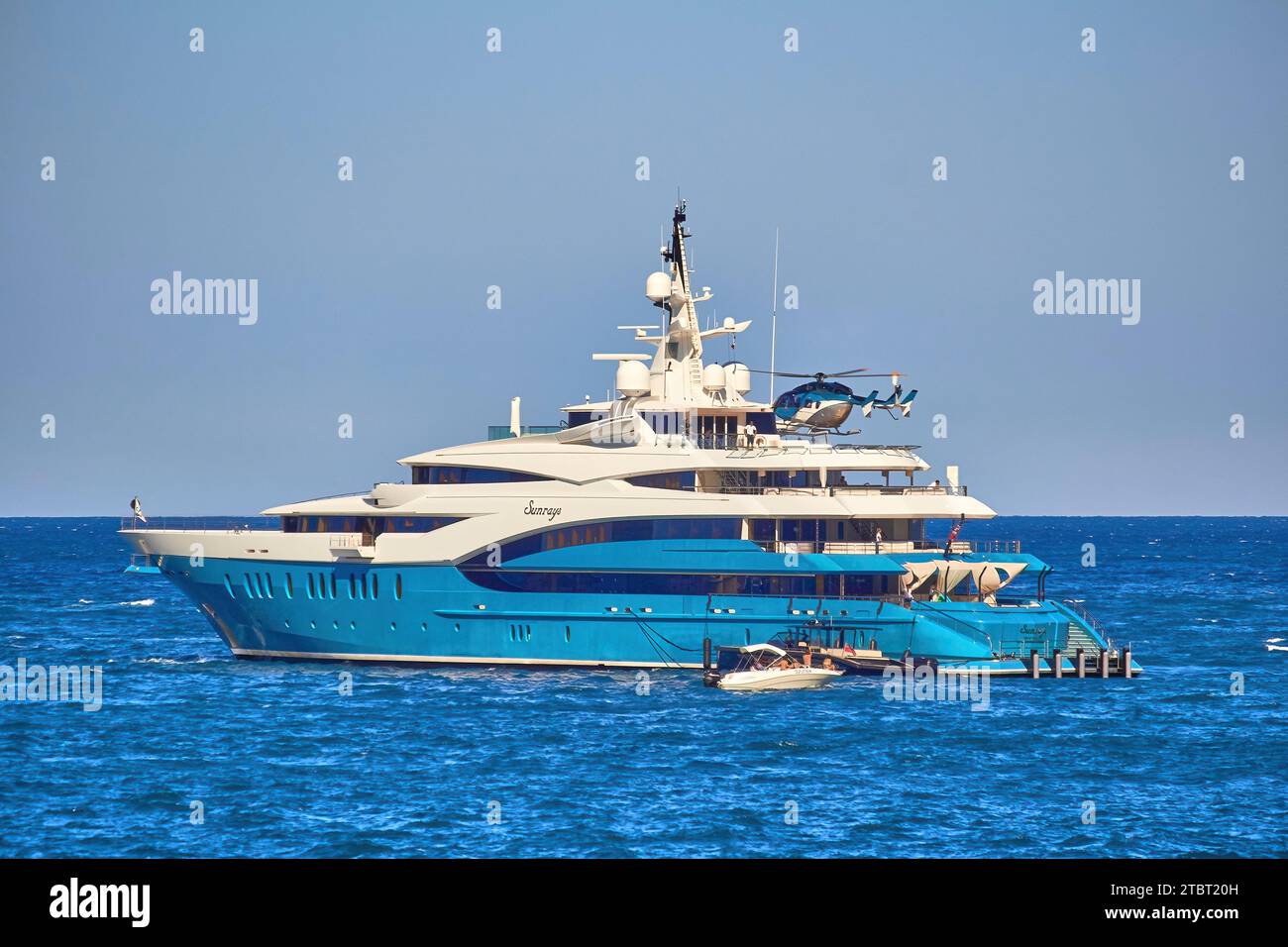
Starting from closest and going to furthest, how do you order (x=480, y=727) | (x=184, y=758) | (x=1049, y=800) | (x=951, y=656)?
(x=1049, y=800), (x=184, y=758), (x=480, y=727), (x=951, y=656)

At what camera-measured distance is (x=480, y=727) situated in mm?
38250

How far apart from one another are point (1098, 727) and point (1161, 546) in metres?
161

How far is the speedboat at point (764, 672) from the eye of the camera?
4372 centimetres

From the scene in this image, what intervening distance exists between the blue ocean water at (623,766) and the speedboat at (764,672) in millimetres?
934

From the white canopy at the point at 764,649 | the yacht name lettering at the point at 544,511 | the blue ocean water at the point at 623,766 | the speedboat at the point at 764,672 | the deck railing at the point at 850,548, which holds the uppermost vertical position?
the yacht name lettering at the point at 544,511

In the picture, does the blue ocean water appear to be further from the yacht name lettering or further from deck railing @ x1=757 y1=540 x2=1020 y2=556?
the yacht name lettering

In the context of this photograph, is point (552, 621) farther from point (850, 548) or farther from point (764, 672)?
point (850, 548)

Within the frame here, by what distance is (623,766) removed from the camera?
110 feet

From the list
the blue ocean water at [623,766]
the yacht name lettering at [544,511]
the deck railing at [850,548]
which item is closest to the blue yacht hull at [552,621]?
the blue ocean water at [623,766]

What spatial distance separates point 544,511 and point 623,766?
14.9 meters

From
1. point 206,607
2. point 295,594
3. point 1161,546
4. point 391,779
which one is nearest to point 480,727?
point 391,779

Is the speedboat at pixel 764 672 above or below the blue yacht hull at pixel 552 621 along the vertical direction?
below

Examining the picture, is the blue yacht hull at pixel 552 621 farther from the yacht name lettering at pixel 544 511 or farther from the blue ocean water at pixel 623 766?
the yacht name lettering at pixel 544 511

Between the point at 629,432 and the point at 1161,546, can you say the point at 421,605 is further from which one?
the point at 1161,546
